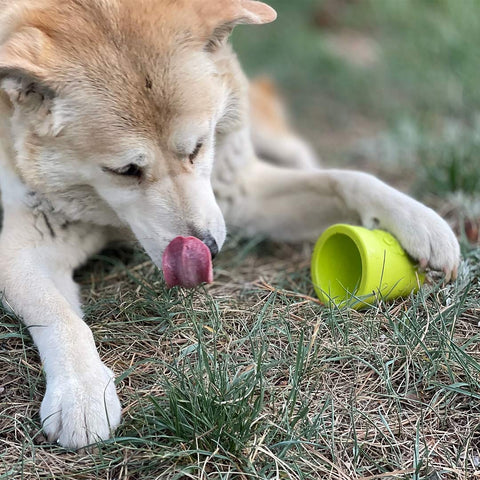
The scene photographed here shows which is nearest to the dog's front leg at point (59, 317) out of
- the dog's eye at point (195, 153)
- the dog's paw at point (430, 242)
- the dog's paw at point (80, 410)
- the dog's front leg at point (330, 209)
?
the dog's paw at point (80, 410)

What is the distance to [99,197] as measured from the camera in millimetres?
2625

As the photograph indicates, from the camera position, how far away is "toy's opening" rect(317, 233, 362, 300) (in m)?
2.70

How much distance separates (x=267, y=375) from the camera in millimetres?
2250

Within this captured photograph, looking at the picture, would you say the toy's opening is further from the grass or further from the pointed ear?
the pointed ear

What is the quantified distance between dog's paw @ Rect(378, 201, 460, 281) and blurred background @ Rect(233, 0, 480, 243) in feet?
1.63

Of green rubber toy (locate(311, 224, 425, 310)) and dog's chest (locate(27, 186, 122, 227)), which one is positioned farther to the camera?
dog's chest (locate(27, 186, 122, 227))

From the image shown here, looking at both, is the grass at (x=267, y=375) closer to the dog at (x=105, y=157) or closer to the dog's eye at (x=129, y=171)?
the dog at (x=105, y=157)

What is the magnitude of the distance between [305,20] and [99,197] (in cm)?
433

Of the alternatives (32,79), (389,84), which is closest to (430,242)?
(32,79)

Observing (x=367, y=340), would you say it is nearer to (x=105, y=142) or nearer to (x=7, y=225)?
(x=105, y=142)

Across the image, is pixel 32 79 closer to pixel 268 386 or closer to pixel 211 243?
pixel 211 243

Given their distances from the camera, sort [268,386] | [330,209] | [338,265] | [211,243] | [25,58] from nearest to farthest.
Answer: [268,386]
[25,58]
[211,243]
[338,265]
[330,209]

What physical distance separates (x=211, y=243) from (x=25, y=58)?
848 millimetres

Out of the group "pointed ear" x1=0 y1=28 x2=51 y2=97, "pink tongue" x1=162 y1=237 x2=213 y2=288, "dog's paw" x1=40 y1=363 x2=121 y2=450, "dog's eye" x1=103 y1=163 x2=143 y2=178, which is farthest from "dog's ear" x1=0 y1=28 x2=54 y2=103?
"dog's paw" x1=40 y1=363 x2=121 y2=450
